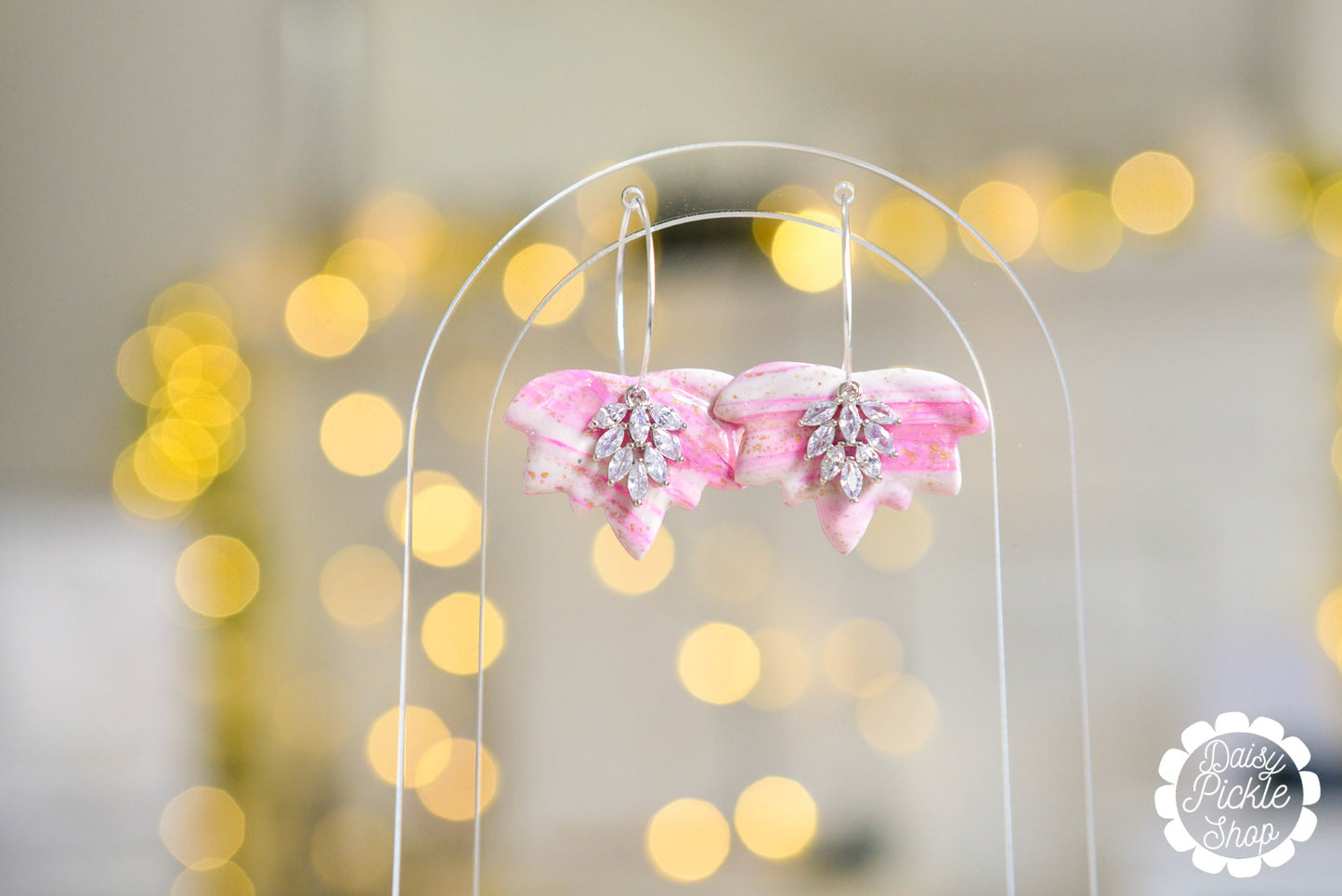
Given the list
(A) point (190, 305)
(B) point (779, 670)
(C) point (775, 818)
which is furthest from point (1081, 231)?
(A) point (190, 305)

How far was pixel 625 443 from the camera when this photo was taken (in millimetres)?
751

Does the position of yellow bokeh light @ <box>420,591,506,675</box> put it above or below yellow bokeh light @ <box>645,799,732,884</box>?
above

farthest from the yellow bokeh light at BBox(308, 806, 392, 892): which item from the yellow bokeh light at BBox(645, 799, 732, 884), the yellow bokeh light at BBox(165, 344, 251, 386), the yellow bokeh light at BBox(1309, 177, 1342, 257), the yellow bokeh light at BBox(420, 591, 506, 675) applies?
the yellow bokeh light at BBox(1309, 177, 1342, 257)

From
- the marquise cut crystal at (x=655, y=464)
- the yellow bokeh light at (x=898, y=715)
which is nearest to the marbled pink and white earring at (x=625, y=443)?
the marquise cut crystal at (x=655, y=464)

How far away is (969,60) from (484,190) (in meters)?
0.58

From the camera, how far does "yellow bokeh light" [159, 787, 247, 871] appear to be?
4.08 feet

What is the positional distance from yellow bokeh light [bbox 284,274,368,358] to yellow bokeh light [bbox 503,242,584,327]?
19cm

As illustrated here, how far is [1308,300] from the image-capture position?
3.65 feet

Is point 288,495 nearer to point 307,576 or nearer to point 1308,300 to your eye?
point 307,576

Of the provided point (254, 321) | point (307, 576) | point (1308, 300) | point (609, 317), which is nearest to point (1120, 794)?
point (1308, 300)

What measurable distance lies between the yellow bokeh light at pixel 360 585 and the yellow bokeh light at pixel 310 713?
0.27 feet

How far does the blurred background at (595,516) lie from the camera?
43.9 inches

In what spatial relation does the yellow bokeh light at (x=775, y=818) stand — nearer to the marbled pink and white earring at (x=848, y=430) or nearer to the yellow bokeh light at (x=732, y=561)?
the yellow bokeh light at (x=732, y=561)

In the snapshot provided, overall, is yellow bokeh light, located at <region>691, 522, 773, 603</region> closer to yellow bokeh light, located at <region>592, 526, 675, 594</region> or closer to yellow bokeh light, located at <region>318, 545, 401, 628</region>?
yellow bokeh light, located at <region>592, 526, 675, 594</region>
